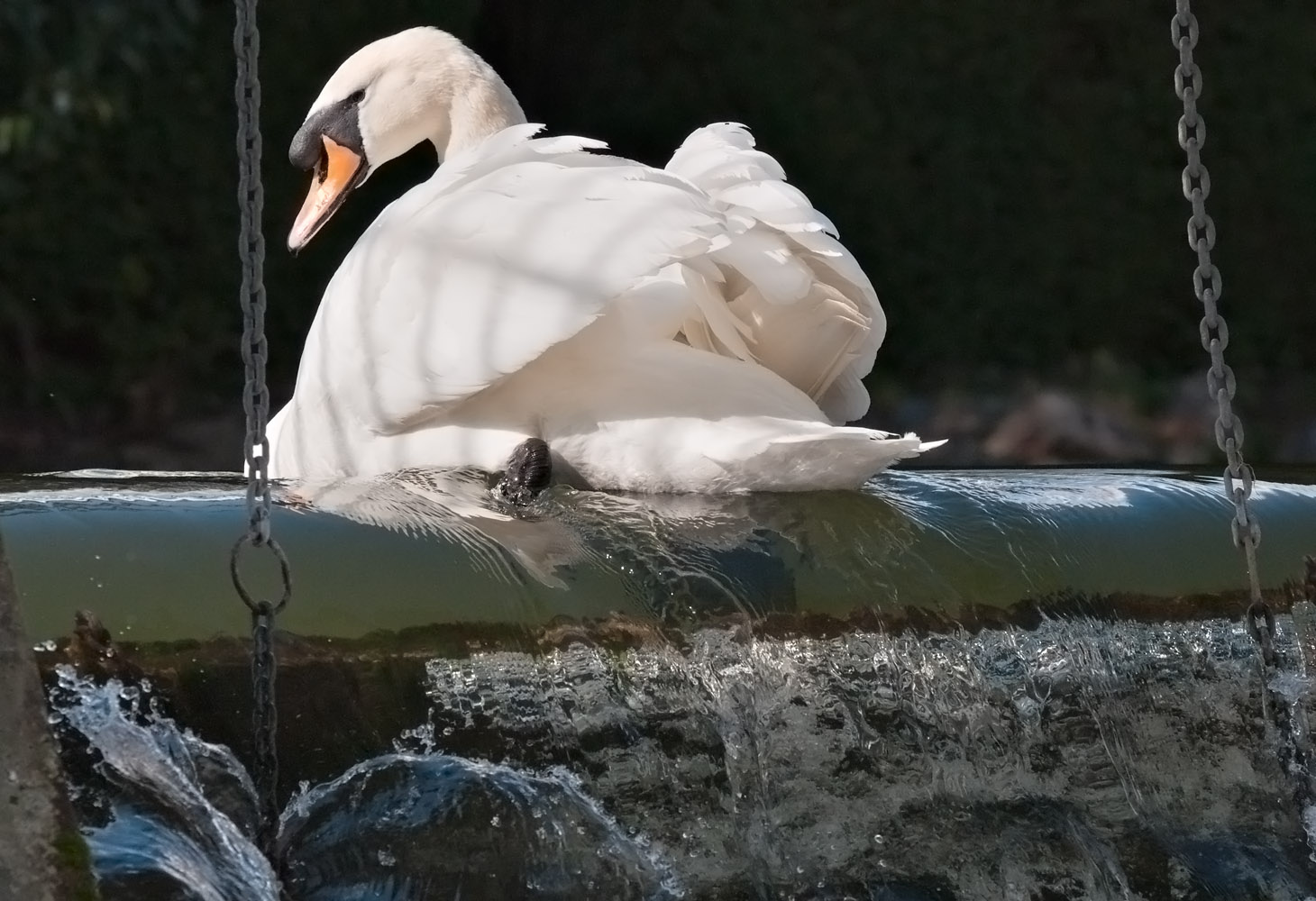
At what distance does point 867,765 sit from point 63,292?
524 centimetres

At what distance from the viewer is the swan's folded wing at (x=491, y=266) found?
10.1 feet

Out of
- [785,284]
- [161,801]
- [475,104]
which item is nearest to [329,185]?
[475,104]

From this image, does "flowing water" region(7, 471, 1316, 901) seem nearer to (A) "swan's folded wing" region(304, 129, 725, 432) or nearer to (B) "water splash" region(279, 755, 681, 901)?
(B) "water splash" region(279, 755, 681, 901)

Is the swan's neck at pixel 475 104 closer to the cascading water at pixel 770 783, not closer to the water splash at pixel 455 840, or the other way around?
the cascading water at pixel 770 783

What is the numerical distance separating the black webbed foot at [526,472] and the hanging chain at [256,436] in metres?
0.74

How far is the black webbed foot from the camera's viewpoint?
320 centimetres

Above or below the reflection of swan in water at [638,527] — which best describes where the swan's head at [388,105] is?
above

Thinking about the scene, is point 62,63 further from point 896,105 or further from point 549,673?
point 549,673

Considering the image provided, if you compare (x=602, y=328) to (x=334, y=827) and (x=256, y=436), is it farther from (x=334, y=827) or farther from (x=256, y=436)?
(x=334, y=827)

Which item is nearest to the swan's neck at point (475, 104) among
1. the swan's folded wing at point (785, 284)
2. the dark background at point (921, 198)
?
the swan's folded wing at point (785, 284)

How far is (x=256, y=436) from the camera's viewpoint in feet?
8.16

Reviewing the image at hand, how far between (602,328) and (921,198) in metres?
5.27

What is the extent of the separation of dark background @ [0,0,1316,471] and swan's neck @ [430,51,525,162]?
3.11 metres

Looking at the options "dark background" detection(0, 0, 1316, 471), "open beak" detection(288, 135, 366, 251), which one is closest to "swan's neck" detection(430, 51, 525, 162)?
"open beak" detection(288, 135, 366, 251)
